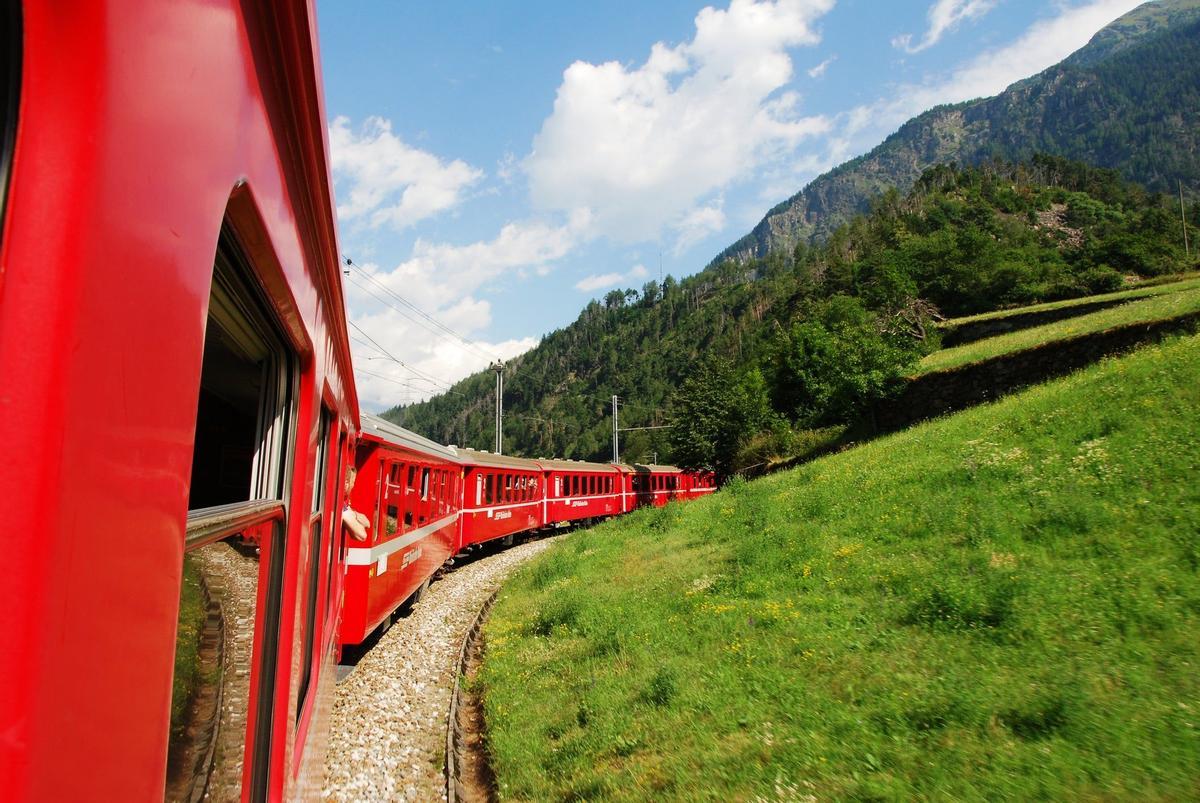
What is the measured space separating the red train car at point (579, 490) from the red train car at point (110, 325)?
65.2 feet

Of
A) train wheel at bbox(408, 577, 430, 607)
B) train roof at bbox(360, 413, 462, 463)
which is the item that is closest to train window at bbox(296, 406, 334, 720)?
train roof at bbox(360, 413, 462, 463)

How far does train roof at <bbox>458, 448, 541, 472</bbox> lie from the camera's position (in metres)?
14.8

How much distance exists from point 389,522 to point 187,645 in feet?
24.7

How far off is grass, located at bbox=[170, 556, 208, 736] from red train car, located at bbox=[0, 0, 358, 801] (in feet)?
0.24

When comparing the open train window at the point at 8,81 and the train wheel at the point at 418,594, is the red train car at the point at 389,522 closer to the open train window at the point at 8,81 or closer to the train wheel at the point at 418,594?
the train wheel at the point at 418,594

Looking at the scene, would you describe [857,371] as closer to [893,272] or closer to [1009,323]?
[1009,323]

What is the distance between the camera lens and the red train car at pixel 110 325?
1.92 ft

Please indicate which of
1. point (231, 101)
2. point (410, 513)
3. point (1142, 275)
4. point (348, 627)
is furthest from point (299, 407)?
point (1142, 275)

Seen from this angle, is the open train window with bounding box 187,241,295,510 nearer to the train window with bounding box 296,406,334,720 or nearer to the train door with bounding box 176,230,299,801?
the train door with bounding box 176,230,299,801

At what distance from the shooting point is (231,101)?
1.17 metres

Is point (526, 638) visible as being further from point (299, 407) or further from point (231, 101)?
point (231, 101)

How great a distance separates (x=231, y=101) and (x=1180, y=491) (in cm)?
917

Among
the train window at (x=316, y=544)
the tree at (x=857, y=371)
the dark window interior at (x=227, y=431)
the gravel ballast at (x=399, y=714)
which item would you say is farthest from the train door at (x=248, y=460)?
the tree at (x=857, y=371)

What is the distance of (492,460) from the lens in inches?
650
